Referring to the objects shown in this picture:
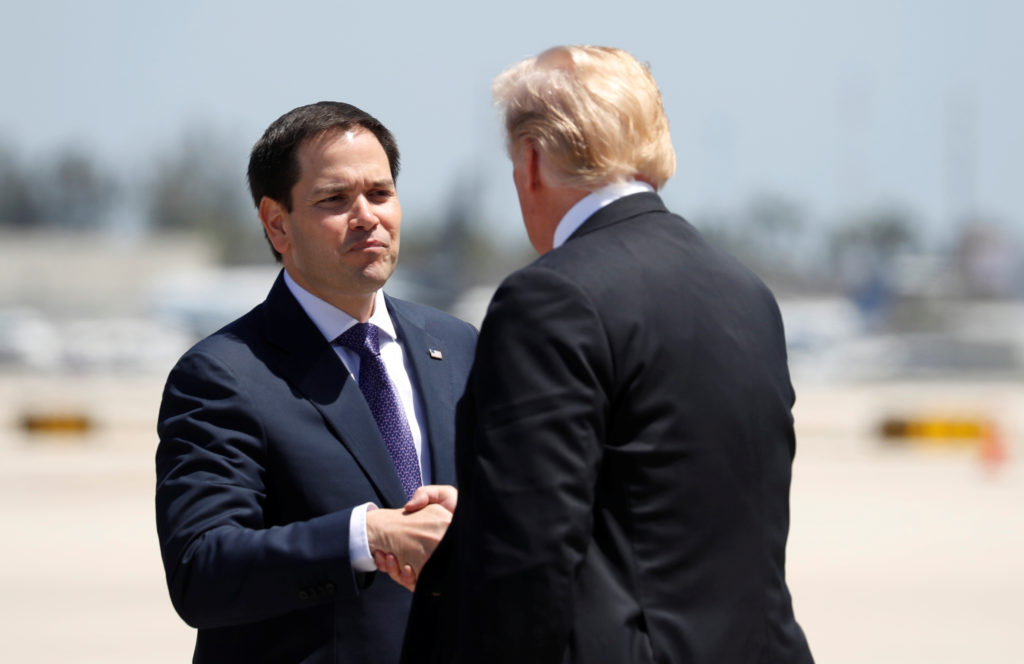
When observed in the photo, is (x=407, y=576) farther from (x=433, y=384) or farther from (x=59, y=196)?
(x=59, y=196)

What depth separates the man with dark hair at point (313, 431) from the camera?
246 centimetres

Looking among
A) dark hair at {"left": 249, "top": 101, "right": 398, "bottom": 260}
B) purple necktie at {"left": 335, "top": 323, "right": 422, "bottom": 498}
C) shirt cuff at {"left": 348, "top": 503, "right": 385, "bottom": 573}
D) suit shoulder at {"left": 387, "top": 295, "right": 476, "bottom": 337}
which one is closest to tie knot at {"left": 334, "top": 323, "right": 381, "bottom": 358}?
purple necktie at {"left": 335, "top": 323, "right": 422, "bottom": 498}

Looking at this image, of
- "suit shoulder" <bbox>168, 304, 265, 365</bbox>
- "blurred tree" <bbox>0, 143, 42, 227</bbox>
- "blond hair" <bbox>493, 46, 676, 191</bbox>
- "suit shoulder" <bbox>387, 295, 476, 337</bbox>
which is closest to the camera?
"blond hair" <bbox>493, 46, 676, 191</bbox>

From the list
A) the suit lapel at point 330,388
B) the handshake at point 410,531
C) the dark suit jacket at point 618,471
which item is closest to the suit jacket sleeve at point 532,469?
the dark suit jacket at point 618,471

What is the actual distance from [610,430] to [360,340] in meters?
0.93

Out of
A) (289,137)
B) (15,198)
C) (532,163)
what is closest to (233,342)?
(289,137)

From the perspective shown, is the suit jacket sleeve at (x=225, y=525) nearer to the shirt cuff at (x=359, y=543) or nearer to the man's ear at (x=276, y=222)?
the shirt cuff at (x=359, y=543)

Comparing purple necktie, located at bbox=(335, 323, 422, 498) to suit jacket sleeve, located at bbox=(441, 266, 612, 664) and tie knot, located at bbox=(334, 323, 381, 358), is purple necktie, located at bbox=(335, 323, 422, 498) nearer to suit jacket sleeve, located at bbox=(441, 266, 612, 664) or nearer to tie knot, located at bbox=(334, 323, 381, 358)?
tie knot, located at bbox=(334, 323, 381, 358)

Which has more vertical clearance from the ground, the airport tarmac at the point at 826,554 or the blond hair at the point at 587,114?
the blond hair at the point at 587,114

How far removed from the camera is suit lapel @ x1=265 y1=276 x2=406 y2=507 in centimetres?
268

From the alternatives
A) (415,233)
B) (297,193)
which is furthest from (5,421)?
(415,233)

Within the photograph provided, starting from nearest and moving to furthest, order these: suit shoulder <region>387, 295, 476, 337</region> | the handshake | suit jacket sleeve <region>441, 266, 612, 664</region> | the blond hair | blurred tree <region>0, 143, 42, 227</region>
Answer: suit jacket sleeve <region>441, 266, 612, 664</region>
the blond hair
the handshake
suit shoulder <region>387, 295, 476, 337</region>
blurred tree <region>0, 143, 42, 227</region>

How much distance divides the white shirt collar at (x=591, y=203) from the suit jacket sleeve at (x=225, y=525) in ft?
2.19

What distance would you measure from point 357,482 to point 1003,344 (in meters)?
61.9
